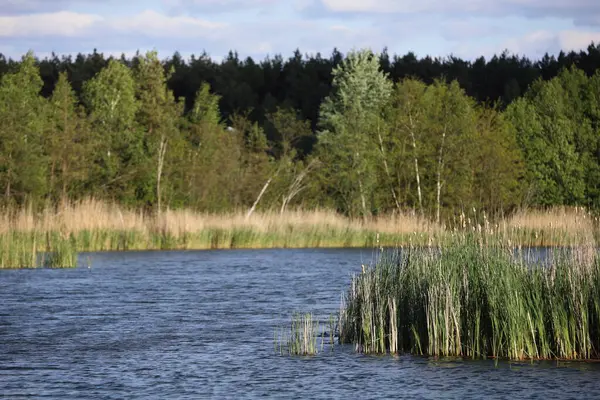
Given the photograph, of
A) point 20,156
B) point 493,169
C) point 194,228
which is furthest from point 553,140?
point 20,156

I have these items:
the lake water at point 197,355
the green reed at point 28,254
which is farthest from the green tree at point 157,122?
→ the lake water at point 197,355

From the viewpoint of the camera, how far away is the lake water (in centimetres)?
1191

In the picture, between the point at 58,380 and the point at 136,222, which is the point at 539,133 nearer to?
the point at 136,222

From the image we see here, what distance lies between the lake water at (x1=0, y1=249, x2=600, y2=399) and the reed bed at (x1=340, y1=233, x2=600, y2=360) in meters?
0.35

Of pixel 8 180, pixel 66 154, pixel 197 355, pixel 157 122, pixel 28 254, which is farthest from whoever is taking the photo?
pixel 157 122

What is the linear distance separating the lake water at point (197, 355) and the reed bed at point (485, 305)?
0.35 meters

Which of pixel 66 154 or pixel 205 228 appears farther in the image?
pixel 66 154

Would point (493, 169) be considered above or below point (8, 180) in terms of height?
above

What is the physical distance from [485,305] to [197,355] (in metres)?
3.83

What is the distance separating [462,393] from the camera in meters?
11.6

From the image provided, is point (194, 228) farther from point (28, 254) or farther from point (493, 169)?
point (493, 169)

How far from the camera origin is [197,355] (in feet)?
47.2

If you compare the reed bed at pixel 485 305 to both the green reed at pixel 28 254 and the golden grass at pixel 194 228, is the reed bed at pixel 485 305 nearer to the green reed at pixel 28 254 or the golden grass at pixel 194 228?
the green reed at pixel 28 254

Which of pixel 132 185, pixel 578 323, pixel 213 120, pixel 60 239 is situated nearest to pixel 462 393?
pixel 578 323
